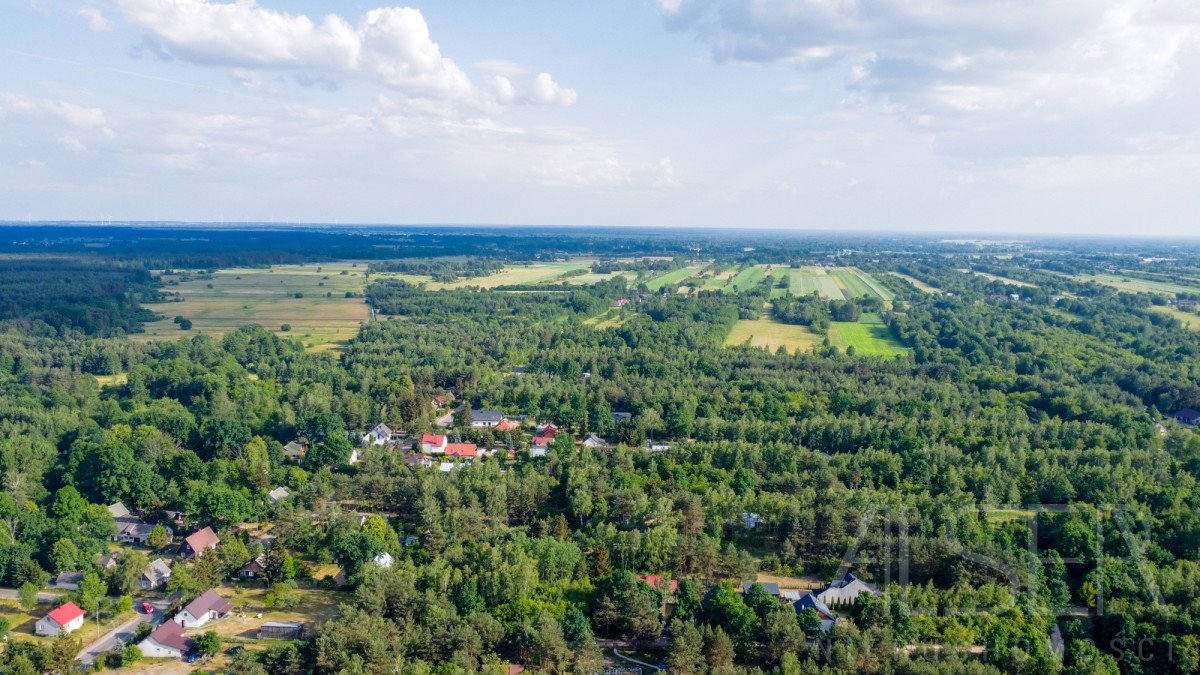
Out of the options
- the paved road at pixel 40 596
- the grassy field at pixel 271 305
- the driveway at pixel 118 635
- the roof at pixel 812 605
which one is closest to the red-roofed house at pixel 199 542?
the driveway at pixel 118 635

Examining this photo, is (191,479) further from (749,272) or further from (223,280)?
(749,272)

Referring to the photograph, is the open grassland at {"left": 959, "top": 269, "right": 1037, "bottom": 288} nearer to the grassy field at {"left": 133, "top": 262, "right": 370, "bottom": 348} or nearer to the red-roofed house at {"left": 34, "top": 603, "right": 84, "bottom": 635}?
the grassy field at {"left": 133, "top": 262, "right": 370, "bottom": 348}

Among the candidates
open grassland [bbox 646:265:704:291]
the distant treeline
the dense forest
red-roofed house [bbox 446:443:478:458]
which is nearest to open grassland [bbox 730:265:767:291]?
open grassland [bbox 646:265:704:291]

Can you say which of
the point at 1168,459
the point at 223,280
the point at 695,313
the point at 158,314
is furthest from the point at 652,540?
the point at 223,280

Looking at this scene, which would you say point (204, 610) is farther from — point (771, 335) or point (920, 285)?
point (920, 285)

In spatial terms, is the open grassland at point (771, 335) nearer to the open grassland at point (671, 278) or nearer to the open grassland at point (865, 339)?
the open grassland at point (865, 339)

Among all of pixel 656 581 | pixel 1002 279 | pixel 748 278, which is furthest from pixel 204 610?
pixel 1002 279

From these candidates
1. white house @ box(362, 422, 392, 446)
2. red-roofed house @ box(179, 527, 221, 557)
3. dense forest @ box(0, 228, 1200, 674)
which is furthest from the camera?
white house @ box(362, 422, 392, 446)
